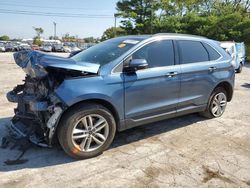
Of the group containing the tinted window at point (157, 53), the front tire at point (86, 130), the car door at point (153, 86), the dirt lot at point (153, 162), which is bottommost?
the dirt lot at point (153, 162)

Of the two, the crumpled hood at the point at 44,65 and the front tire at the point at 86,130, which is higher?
the crumpled hood at the point at 44,65

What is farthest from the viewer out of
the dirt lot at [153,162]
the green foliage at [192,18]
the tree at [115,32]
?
the tree at [115,32]

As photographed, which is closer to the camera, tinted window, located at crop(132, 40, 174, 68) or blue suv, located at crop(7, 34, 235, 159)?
blue suv, located at crop(7, 34, 235, 159)

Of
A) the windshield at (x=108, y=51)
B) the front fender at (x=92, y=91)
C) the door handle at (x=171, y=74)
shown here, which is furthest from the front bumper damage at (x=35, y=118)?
the door handle at (x=171, y=74)

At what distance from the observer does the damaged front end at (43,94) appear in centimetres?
348

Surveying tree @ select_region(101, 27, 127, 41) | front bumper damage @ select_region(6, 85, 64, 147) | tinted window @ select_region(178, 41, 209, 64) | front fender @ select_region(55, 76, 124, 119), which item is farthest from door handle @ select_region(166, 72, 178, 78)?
tree @ select_region(101, 27, 127, 41)

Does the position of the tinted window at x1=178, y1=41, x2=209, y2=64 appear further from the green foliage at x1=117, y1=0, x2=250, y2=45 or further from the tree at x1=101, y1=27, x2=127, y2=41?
the tree at x1=101, y1=27, x2=127, y2=41

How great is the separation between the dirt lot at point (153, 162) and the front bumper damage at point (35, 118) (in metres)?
0.28

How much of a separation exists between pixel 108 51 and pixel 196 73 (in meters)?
1.68

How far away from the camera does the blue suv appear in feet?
11.6

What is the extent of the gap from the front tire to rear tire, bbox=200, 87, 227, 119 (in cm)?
249

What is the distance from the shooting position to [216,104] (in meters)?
5.65

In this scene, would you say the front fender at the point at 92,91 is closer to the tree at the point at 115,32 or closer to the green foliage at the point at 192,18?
the green foliage at the point at 192,18

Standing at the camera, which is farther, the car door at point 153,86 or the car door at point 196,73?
the car door at point 196,73
